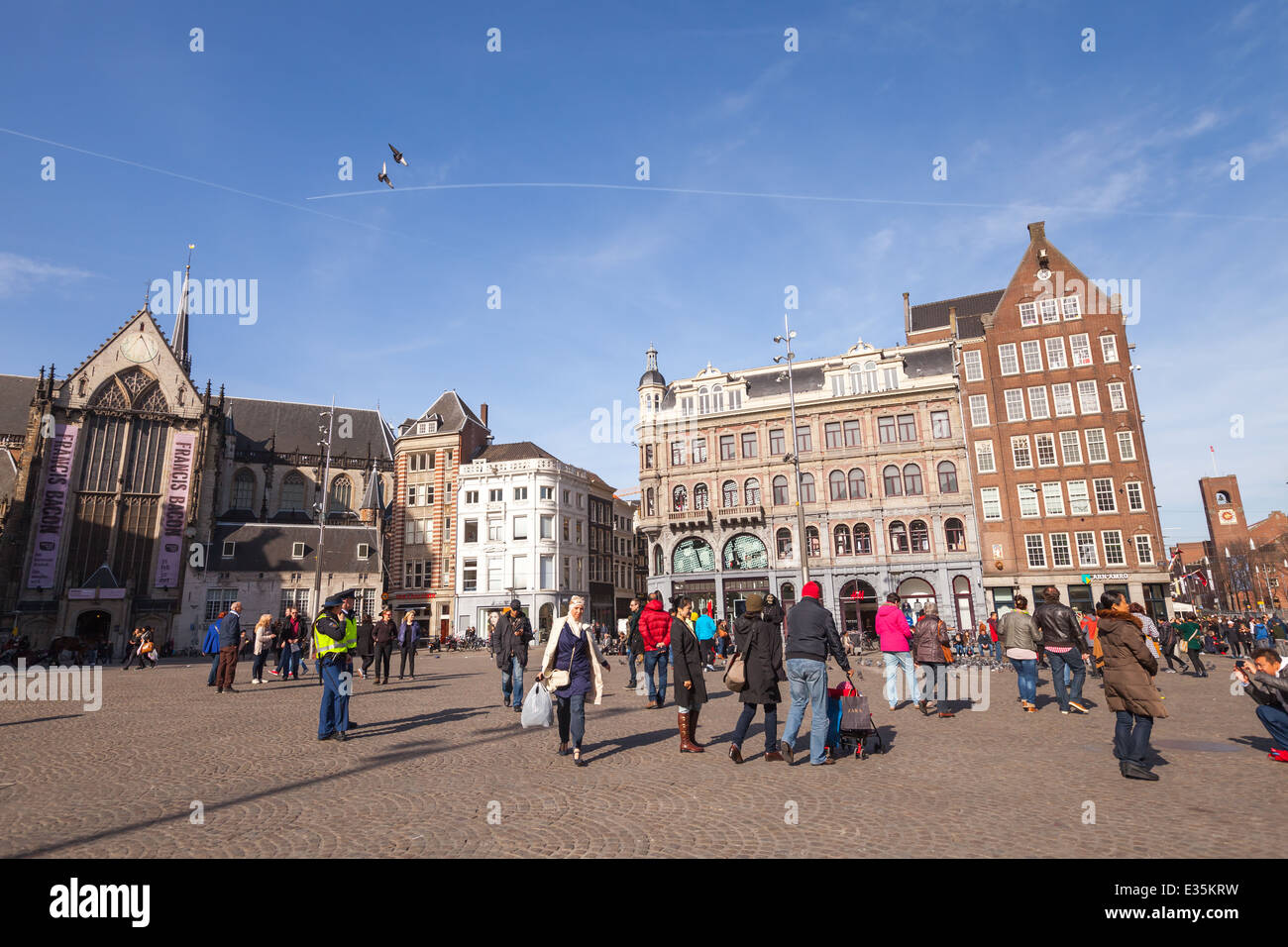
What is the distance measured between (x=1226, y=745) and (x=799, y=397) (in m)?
37.6

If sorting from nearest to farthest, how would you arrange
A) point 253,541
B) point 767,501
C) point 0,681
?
point 0,681
point 767,501
point 253,541

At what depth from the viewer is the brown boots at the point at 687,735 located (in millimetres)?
8898

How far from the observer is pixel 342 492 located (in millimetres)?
64062

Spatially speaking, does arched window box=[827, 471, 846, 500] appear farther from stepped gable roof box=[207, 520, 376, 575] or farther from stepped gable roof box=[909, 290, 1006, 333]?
stepped gable roof box=[207, 520, 376, 575]

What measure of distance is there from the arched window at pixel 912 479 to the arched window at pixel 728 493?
10.5 m

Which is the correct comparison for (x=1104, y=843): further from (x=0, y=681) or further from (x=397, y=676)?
(x=0, y=681)

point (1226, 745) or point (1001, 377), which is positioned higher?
point (1001, 377)

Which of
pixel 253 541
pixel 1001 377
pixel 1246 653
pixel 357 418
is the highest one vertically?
pixel 357 418

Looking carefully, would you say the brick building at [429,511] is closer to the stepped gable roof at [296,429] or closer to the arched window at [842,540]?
the stepped gable roof at [296,429]
